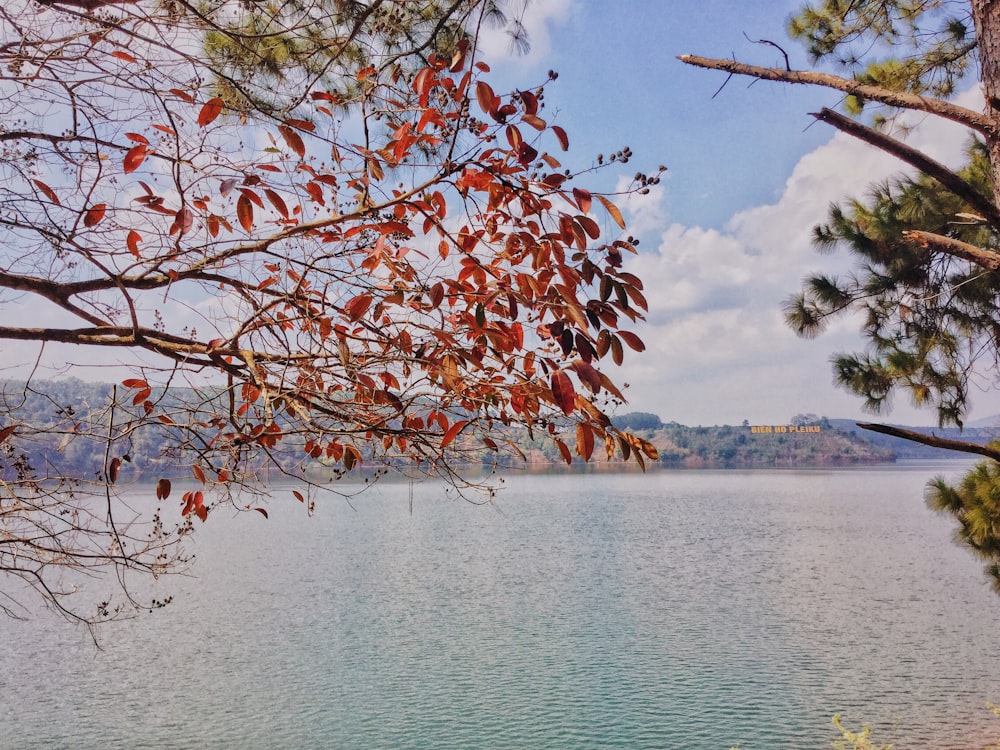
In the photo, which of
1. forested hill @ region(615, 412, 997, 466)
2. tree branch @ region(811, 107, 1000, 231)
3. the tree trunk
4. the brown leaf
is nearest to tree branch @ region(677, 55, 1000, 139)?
the tree trunk

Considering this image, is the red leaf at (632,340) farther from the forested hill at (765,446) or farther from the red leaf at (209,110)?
the forested hill at (765,446)

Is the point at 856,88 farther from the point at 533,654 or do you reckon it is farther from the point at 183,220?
the point at 533,654

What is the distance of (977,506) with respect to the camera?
4.96m

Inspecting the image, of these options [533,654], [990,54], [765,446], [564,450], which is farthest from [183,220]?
[765,446]

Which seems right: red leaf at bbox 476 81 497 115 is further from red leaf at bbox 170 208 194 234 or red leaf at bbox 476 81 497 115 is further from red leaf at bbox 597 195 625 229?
red leaf at bbox 170 208 194 234

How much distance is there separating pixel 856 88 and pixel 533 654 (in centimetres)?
750

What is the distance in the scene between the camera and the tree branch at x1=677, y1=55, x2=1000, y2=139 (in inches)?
101

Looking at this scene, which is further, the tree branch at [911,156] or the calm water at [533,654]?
the calm water at [533,654]

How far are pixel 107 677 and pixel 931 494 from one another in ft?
27.4

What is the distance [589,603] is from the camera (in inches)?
458

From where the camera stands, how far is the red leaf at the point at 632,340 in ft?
3.75

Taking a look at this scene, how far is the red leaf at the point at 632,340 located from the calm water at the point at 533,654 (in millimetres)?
5925

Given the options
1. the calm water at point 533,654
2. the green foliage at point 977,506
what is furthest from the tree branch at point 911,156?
the calm water at point 533,654

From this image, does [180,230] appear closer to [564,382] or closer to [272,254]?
[272,254]
